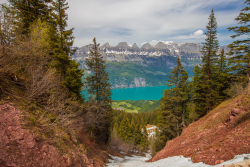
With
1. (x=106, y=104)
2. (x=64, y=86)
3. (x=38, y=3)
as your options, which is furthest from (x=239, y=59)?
(x=38, y=3)

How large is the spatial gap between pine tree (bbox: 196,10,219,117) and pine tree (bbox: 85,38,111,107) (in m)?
17.0

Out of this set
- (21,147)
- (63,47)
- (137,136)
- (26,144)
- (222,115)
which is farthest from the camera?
(137,136)

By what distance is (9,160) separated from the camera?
5047 mm

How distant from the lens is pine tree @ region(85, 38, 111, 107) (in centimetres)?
2075

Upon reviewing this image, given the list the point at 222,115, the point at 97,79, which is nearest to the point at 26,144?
the point at 97,79

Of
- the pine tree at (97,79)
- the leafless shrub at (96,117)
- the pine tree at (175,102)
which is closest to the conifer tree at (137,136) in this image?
the pine tree at (175,102)

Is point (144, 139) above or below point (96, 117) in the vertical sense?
below

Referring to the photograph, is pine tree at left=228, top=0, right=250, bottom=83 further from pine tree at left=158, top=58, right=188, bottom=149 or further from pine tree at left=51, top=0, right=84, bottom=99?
pine tree at left=51, top=0, right=84, bottom=99

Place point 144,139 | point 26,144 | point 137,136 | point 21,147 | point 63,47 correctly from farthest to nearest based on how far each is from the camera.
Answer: point 144,139
point 137,136
point 63,47
point 26,144
point 21,147

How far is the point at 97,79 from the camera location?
21344mm

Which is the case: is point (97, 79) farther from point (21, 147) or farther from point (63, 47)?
point (21, 147)

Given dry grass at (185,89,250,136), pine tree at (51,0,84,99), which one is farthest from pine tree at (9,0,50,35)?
dry grass at (185,89,250,136)

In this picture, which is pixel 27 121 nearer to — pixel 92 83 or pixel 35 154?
pixel 35 154

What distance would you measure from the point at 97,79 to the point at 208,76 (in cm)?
A: 1965
